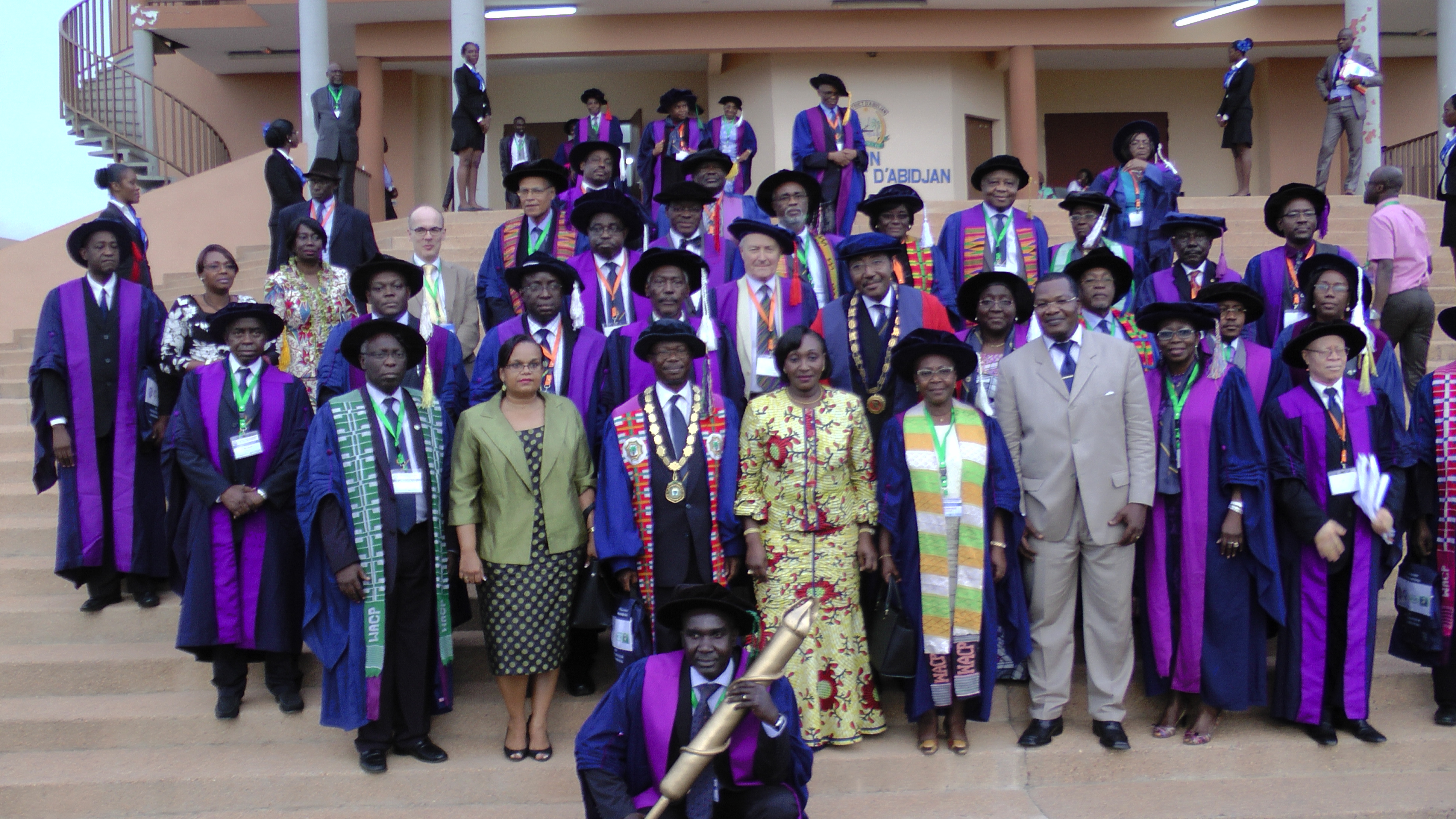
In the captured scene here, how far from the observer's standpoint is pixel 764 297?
6516 millimetres

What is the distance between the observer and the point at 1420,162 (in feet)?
57.3

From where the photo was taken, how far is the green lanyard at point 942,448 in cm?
541

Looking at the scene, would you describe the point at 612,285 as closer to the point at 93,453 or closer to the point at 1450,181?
the point at 93,453

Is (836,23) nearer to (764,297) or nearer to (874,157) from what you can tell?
(874,157)

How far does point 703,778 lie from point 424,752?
1.89 meters

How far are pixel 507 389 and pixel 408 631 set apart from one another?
A: 3.86 ft

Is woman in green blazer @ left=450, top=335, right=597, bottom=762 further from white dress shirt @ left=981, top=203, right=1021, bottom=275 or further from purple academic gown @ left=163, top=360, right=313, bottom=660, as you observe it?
white dress shirt @ left=981, top=203, right=1021, bottom=275

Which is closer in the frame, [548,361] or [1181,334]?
[1181,334]

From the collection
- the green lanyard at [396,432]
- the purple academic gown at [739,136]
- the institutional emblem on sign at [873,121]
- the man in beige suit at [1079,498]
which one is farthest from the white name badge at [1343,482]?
the institutional emblem on sign at [873,121]

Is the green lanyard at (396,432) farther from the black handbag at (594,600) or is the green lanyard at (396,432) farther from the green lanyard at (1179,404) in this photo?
the green lanyard at (1179,404)

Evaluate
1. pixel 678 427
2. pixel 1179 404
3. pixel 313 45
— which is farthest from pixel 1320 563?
pixel 313 45

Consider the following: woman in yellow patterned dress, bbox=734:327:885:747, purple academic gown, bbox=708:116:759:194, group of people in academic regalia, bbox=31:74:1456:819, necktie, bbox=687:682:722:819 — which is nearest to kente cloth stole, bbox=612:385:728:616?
group of people in academic regalia, bbox=31:74:1456:819

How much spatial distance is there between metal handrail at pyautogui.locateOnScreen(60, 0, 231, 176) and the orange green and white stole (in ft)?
45.7

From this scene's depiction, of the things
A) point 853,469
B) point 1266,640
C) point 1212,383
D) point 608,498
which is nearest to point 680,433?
point 608,498
